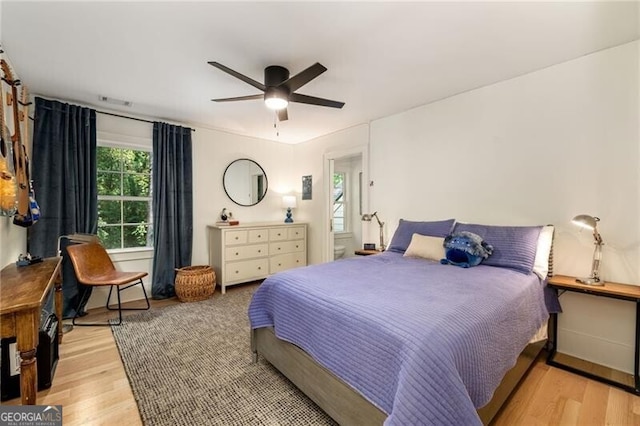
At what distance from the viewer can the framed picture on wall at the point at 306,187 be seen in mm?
4785

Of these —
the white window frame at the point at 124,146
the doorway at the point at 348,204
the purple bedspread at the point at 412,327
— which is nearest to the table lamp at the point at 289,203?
the doorway at the point at 348,204

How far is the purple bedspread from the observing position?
1.05m

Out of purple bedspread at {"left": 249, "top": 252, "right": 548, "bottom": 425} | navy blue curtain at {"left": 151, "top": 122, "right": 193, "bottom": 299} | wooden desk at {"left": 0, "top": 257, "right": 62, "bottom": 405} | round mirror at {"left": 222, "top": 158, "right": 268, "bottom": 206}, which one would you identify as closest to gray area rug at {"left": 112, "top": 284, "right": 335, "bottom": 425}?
purple bedspread at {"left": 249, "top": 252, "right": 548, "bottom": 425}

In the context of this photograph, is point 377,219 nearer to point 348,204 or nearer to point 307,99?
point 348,204

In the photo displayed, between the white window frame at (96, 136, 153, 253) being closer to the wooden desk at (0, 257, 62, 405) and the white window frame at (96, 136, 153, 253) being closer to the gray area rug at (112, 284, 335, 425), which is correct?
the gray area rug at (112, 284, 335, 425)

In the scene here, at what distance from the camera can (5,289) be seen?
151 cm

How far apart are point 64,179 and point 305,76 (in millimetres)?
2866

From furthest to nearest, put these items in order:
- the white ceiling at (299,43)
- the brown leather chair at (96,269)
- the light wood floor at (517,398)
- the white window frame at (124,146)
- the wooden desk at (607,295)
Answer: the white window frame at (124,146) < the brown leather chair at (96,269) < the wooden desk at (607,295) < the white ceiling at (299,43) < the light wood floor at (517,398)

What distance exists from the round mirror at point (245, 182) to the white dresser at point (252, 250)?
630 millimetres

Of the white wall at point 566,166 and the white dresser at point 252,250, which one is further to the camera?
the white dresser at point 252,250

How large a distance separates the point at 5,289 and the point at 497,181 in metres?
3.66

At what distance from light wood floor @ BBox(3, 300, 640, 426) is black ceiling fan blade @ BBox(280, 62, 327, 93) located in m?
2.35

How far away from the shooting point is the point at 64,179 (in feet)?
9.77

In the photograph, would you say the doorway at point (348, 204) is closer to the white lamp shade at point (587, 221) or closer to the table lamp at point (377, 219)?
the table lamp at point (377, 219)
